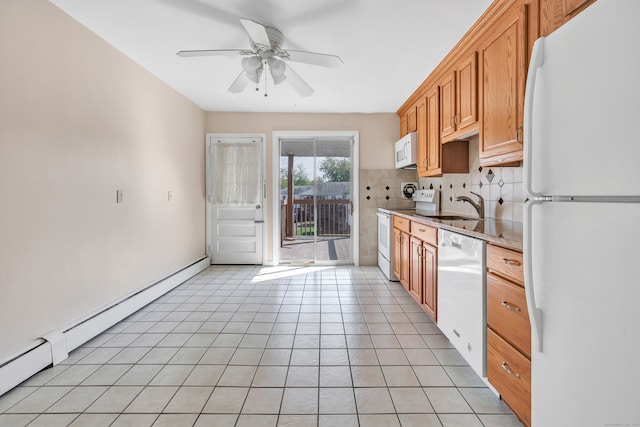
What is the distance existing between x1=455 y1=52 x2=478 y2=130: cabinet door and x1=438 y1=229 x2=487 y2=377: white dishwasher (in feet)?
3.38

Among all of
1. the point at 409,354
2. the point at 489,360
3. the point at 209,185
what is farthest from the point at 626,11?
the point at 209,185

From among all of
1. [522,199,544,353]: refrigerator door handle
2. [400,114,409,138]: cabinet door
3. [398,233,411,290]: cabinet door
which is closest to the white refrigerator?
[522,199,544,353]: refrigerator door handle

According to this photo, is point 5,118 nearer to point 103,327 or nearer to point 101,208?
point 101,208

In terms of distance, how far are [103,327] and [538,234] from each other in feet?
9.81

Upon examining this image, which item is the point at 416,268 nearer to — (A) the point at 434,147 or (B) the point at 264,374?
(A) the point at 434,147

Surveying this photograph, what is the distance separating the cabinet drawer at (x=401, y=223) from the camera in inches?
130

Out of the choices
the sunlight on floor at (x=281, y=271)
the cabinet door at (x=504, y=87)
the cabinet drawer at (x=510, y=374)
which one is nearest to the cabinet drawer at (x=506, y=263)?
the cabinet drawer at (x=510, y=374)

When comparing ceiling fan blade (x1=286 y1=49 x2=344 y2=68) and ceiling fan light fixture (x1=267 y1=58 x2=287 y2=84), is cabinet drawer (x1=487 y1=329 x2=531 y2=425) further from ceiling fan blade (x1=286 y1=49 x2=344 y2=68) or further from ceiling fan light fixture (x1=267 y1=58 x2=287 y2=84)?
ceiling fan light fixture (x1=267 y1=58 x2=287 y2=84)

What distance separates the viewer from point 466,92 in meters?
2.69

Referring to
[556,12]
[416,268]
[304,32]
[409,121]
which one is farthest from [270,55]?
[409,121]

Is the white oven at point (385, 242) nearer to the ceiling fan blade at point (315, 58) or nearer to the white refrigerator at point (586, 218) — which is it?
the ceiling fan blade at point (315, 58)

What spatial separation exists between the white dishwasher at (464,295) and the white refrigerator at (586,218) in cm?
70

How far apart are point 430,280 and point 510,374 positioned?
1.13m

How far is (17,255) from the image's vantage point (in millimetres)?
1866
